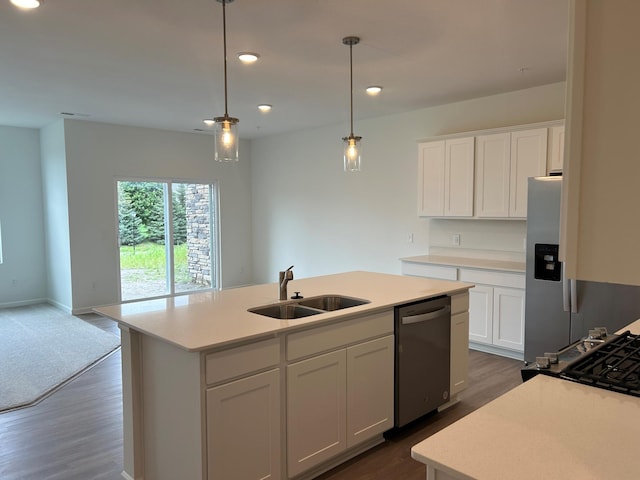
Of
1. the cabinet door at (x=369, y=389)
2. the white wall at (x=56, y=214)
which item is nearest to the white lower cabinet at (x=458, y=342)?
the cabinet door at (x=369, y=389)

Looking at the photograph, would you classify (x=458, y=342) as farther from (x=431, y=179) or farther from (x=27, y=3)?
(x=27, y=3)

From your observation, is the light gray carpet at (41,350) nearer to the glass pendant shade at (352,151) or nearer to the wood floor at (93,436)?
the wood floor at (93,436)

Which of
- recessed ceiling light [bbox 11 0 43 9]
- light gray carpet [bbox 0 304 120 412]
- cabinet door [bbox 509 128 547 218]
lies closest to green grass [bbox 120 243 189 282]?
light gray carpet [bbox 0 304 120 412]

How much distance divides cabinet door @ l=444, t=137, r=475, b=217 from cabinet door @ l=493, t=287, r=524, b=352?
0.94 metres

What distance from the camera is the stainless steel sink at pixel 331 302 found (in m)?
3.00

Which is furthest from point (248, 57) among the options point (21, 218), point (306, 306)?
→ point (21, 218)

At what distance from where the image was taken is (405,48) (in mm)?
3400

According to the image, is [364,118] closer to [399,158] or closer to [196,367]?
[399,158]

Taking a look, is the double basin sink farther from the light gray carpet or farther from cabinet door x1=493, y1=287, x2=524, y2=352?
the light gray carpet

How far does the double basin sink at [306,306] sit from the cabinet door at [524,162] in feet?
7.80

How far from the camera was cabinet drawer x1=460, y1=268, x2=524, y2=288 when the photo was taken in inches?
170

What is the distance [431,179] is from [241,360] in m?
3.64

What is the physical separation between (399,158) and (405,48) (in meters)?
2.49

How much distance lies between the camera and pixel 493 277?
4.48 metres
